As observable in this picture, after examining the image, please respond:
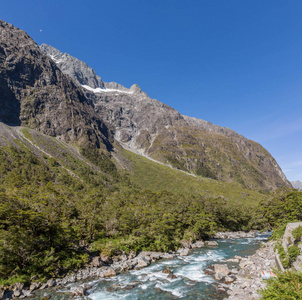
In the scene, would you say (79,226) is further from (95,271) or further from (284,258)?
(284,258)

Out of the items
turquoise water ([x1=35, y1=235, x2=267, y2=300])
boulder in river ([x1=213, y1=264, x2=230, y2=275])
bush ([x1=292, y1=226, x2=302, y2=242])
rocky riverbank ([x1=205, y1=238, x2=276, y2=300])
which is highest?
bush ([x1=292, y1=226, x2=302, y2=242])

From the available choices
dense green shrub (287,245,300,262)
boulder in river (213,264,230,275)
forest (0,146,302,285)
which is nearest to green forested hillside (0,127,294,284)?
forest (0,146,302,285)

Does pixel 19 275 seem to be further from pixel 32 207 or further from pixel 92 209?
pixel 92 209

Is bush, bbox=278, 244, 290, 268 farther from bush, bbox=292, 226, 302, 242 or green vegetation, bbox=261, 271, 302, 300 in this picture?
green vegetation, bbox=261, 271, 302, 300

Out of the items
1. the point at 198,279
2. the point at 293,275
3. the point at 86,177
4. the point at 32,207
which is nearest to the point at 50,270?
the point at 32,207

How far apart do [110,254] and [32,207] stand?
18333mm

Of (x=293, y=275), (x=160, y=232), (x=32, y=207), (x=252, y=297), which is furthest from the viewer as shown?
(x=160, y=232)

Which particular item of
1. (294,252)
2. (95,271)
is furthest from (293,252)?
(95,271)

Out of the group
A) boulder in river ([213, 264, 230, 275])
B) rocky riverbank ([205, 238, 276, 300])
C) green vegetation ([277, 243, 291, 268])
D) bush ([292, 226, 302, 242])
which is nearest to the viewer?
rocky riverbank ([205, 238, 276, 300])

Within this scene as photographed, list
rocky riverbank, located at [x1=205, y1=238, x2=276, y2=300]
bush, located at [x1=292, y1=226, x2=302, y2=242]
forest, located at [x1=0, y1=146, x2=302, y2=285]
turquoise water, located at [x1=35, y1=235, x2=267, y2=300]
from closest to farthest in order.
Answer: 1. rocky riverbank, located at [x1=205, y1=238, x2=276, y2=300]
2. turquoise water, located at [x1=35, y1=235, x2=267, y2=300]
3. bush, located at [x1=292, y1=226, x2=302, y2=242]
4. forest, located at [x1=0, y1=146, x2=302, y2=285]

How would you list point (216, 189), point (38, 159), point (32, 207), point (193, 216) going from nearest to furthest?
point (32, 207) < point (193, 216) < point (38, 159) < point (216, 189)

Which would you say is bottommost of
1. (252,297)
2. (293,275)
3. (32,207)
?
(252,297)

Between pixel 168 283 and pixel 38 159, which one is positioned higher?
pixel 38 159

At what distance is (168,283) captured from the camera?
28484 millimetres
